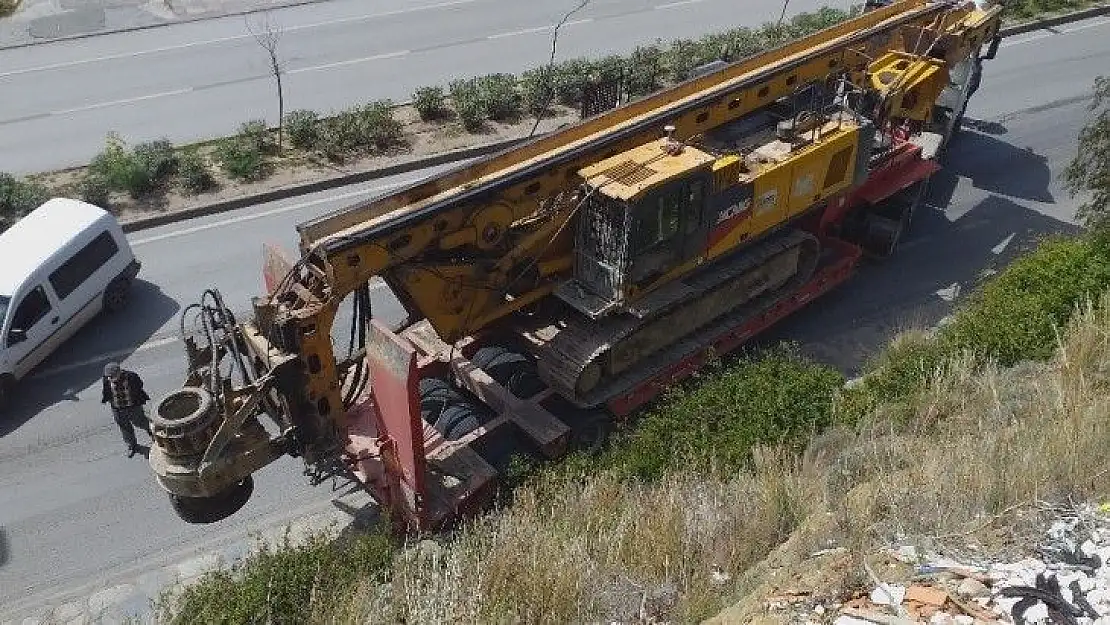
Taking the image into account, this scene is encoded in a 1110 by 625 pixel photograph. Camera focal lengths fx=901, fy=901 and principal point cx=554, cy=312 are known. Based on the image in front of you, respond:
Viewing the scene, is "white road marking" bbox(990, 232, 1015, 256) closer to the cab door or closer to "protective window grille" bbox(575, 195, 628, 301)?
the cab door

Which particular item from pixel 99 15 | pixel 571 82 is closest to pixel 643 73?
pixel 571 82

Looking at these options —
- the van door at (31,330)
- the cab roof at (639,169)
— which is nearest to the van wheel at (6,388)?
the van door at (31,330)

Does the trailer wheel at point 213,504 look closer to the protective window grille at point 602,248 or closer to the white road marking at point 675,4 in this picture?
the protective window grille at point 602,248

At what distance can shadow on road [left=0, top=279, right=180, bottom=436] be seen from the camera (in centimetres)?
1225

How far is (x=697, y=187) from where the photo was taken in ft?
35.4

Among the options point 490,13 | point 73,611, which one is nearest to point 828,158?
point 73,611

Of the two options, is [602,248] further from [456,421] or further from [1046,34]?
[1046,34]

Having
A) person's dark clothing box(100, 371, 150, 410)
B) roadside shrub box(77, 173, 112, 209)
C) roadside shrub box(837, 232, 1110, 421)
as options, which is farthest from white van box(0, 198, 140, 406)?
roadside shrub box(837, 232, 1110, 421)

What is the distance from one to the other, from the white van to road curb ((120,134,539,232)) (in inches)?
87.2

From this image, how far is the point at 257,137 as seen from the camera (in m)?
18.3

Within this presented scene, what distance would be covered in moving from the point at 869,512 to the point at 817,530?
1.60 feet

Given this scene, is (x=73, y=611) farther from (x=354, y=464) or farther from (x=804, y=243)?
(x=804, y=243)

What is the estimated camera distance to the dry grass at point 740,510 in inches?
285

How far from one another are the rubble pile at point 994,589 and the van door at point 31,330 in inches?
418
